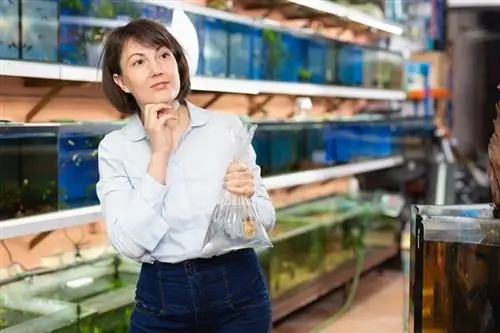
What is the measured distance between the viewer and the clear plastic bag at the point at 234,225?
212 centimetres

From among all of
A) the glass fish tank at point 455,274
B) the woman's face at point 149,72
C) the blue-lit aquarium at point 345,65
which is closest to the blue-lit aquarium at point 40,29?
the woman's face at point 149,72

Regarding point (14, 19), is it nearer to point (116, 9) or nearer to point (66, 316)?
point (116, 9)

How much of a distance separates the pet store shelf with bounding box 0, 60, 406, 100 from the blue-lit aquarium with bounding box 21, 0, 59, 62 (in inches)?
1.8

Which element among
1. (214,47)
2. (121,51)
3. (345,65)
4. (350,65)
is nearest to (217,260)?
(121,51)

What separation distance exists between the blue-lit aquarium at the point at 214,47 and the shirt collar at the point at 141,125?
6.53ft

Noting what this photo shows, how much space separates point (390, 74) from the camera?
23.5ft

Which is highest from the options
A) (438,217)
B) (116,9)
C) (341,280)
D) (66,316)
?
(116,9)

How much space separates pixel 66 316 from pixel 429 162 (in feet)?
16.6

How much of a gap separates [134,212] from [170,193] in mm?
140

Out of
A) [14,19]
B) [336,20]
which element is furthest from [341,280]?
[14,19]

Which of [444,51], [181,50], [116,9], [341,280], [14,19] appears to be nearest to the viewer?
[181,50]

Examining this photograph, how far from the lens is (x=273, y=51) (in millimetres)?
5141

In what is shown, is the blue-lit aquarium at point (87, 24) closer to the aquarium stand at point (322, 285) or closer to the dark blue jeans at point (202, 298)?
the dark blue jeans at point (202, 298)

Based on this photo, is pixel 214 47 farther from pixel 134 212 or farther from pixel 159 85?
pixel 134 212
